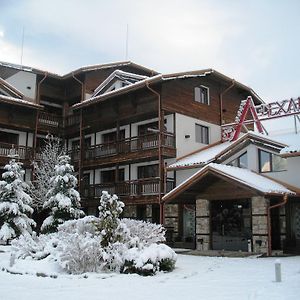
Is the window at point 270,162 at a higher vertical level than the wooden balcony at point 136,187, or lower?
higher

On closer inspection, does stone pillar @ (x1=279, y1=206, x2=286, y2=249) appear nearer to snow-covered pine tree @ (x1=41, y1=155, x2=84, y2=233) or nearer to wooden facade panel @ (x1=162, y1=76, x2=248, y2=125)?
wooden facade panel @ (x1=162, y1=76, x2=248, y2=125)

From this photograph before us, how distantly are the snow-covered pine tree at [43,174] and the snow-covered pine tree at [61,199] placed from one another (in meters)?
2.01

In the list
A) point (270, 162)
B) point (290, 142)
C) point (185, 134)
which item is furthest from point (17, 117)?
point (290, 142)

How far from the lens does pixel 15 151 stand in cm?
2816

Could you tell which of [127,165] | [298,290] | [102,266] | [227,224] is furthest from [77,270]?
[127,165]

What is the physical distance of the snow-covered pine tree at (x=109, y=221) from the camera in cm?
1478

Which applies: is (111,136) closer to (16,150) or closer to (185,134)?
(185,134)

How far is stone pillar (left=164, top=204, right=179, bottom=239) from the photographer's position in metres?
25.4

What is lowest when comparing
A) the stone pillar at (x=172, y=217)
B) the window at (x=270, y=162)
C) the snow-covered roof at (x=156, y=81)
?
the stone pillar at (x=172, y=217)

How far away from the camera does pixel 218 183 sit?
69.2 feet

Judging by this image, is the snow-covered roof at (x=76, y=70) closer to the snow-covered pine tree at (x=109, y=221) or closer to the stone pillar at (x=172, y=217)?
the stone pillar at (x=172, y=217)

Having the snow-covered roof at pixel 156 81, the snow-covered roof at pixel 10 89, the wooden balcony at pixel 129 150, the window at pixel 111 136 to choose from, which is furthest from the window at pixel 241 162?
the snow-covered roof at pixel 10 89

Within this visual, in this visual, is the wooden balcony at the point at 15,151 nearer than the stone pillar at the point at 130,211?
Yes

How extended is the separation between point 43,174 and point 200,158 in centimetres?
954
